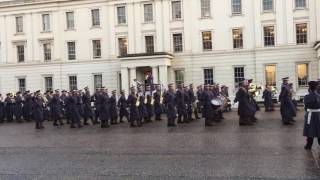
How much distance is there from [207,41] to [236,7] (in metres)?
3.99

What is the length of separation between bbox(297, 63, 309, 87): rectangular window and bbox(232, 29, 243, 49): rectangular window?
215 inches

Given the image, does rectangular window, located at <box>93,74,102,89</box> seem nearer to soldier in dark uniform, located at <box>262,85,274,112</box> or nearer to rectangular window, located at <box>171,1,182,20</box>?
rectangular window, located at <box>171,1,182,20</box>

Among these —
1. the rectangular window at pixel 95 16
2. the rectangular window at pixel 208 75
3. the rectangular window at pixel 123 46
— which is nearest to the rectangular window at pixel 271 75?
the rectangular window at pixel 208 75

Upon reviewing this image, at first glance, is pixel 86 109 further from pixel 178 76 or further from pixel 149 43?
pixel 149 43

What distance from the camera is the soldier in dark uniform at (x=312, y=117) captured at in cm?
1262

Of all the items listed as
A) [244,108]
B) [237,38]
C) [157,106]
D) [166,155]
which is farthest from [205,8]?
[166,155]

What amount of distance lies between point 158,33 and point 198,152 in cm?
3461

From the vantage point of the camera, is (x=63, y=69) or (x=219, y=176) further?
(x=63, y=69)

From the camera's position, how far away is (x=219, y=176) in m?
9.88

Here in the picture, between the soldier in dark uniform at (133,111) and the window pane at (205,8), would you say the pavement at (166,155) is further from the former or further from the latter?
the window pane at (205,8)

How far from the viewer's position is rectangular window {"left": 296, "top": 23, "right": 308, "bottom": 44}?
4278 cm

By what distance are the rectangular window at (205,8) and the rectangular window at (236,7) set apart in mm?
2188

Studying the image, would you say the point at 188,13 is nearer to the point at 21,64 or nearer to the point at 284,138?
the point at 21,64

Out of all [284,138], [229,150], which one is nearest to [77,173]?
[229,150]
